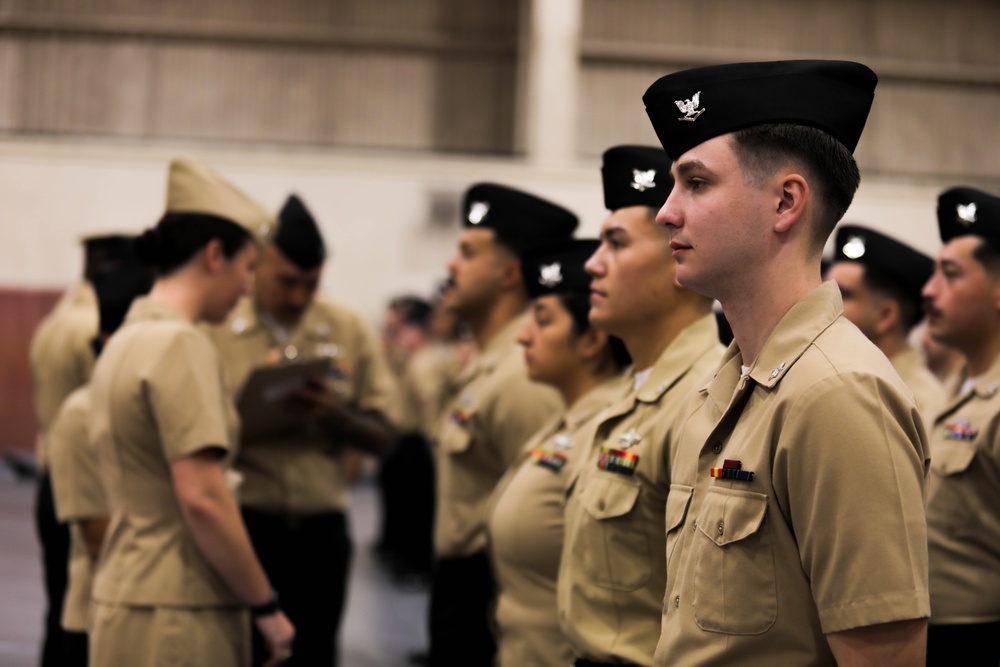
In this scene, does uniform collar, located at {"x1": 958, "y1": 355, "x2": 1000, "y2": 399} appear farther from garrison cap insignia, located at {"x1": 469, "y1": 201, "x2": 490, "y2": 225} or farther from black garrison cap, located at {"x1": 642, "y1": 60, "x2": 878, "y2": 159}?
garrison cap insignia, located at {"x1": 469, "y1": 201, "x2": 490, "y2": 225}

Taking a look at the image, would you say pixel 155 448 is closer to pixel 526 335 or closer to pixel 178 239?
pixel 178 239

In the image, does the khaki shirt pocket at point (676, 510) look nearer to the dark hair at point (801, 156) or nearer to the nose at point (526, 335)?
the dark hair at point (801, 156)

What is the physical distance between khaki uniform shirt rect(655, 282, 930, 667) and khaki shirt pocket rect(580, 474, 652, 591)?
0.51 m

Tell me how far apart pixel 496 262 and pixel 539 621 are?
145 centimetres

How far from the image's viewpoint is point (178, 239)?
8.96 feet

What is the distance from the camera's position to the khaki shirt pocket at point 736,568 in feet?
4.65

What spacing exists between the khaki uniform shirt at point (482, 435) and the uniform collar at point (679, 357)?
39.9 inches

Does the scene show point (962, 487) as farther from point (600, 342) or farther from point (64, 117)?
point (64, 117)

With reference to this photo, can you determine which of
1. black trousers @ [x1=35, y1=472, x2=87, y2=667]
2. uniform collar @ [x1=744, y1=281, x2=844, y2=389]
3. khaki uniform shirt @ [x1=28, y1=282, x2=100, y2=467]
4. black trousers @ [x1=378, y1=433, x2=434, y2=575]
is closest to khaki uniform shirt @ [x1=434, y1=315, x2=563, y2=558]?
black trousers @ [x1=35, y1=472, x2=87, y2=667]

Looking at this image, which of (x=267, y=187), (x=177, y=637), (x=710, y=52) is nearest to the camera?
(x=177, y=637)

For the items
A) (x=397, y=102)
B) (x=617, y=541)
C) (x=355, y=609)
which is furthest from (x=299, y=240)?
(x=397, y=102)

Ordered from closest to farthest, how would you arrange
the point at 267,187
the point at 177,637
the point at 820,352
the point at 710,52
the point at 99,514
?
the point at 820,352, the point at 177,637, the point at 99,514, the point at 267,187, the point at 710,52

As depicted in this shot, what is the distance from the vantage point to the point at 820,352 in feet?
4.68

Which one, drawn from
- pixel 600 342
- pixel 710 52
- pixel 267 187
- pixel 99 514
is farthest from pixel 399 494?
pixel 710 52
